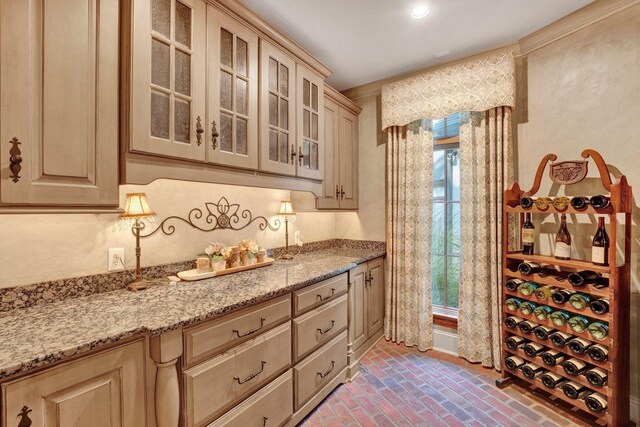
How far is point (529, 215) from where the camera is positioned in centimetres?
224

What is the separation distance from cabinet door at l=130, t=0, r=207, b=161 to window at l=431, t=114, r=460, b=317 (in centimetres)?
231

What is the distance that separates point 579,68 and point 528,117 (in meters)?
0.42

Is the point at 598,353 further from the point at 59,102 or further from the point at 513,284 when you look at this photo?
the point at 59,102

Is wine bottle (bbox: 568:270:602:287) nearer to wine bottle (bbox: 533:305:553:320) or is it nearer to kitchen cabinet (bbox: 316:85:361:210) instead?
wine bottle (bbox: 533:305:553:320)

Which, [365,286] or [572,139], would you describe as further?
[365,286]

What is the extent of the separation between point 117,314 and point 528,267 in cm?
259

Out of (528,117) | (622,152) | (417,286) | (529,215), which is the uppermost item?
(528,117)

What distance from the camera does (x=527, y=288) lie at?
2.13 meters

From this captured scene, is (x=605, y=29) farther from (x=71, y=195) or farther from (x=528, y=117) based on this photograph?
(x=71, y=195)

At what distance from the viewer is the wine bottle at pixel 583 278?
6.05 feet

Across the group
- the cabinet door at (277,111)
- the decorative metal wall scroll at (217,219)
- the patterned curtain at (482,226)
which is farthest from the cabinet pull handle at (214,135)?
the patterned curtain at (482,226)

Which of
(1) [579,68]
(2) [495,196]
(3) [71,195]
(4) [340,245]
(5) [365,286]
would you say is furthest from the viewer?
(4) [340,245]

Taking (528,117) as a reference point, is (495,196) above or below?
below

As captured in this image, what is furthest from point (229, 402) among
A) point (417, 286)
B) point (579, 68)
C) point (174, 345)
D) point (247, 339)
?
point (579, 68)
